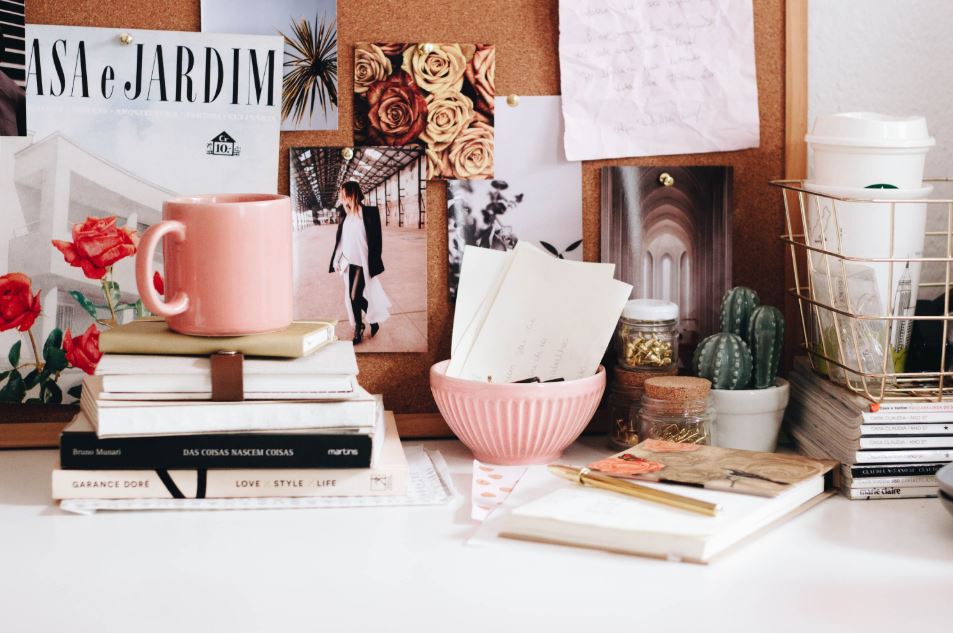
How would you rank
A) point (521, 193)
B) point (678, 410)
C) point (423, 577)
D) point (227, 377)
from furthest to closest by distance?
point (521, 193)
point (678, 410)
point (227, 377)
point (423, 577)

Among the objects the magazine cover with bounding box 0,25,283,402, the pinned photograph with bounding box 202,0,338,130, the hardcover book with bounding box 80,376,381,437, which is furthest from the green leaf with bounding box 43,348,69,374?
the pinned photograph with bounding box 202,0,338,130

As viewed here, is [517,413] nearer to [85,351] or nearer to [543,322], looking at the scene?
[543,322]

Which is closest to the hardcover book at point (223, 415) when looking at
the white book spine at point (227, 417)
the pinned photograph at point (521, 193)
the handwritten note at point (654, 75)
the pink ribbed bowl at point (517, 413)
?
the white book spine at point (227, 417)

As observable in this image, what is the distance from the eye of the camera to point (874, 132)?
33.7 inches

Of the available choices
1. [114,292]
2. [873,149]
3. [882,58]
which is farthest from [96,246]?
[882,58]

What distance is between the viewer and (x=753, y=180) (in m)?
1.01

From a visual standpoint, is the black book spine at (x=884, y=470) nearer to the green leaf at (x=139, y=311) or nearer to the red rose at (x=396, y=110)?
the red rose at (x=396, y=110)

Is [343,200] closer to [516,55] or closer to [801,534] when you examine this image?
[516,55]

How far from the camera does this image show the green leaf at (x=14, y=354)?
37.3 inches

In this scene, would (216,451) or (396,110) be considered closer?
(216,451)

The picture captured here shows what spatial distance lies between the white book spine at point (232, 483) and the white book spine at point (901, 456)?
357mm

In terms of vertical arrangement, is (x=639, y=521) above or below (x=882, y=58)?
below

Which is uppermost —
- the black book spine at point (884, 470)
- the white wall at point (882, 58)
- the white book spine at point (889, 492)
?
the white wall at point (882, 58)

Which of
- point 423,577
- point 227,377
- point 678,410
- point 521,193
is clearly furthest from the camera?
point 521,193
